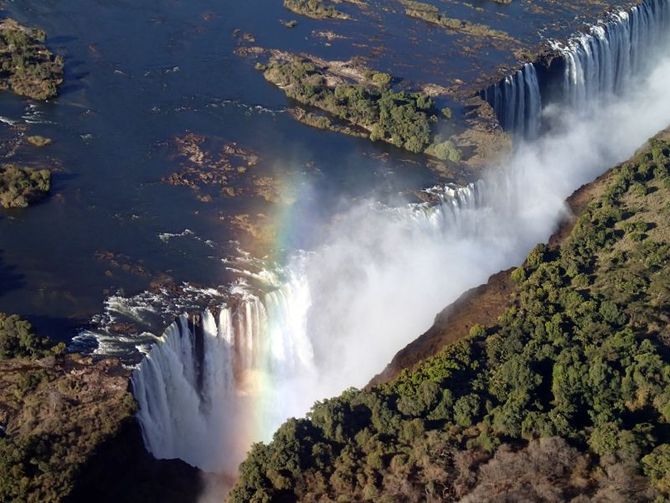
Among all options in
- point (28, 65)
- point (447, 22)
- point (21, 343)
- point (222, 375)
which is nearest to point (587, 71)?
point (447, 22)

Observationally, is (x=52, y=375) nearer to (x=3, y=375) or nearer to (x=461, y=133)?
(x=3, y=375)

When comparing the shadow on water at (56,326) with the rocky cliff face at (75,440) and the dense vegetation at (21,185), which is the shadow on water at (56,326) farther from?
the dense vegetation at (21,185)

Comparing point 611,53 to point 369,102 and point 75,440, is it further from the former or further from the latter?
point 75,440

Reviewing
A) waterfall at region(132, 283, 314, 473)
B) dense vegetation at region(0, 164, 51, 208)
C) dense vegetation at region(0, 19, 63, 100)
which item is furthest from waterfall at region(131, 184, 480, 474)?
dense vegetation at region(0, 19, 63, 100)

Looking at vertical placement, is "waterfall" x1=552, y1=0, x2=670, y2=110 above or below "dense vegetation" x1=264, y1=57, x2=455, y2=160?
above

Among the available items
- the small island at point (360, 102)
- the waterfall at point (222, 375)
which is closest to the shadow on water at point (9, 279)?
the waterfall at point (222, 375)

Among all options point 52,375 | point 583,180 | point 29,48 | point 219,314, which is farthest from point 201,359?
point 583,180

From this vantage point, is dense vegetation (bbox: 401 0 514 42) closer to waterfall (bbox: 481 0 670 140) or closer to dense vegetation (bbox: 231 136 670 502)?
waterfall (bbox: 481 0 670 140)
